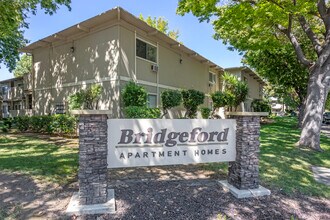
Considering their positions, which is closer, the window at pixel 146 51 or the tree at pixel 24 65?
the window at pixel 146 51

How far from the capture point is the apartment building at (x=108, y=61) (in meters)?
11.4

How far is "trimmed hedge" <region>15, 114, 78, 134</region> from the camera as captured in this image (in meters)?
11.5

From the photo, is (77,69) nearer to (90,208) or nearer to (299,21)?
(90,208)

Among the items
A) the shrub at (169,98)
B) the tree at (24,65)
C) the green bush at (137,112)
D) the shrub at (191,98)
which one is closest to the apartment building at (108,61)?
the shrub at (169,98)

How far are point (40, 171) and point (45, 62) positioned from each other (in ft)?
39.1

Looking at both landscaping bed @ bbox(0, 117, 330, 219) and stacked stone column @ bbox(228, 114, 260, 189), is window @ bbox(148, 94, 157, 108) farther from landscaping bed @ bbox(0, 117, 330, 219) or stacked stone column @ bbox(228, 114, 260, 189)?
stacked stone column @ bbox(228, 114, 260, 189)

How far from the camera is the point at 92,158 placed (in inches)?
151

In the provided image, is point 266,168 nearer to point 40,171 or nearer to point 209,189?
point 209,189

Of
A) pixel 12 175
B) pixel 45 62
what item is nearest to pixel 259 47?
pixel 12 175

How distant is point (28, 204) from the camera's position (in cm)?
394

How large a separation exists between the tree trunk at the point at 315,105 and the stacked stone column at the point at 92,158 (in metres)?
8.98

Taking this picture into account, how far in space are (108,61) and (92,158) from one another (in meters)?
8.73

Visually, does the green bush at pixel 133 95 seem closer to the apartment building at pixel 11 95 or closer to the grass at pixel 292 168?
the grass at pixel 292 168

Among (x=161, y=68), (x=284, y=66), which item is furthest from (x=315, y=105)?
(x=284, y=66)
